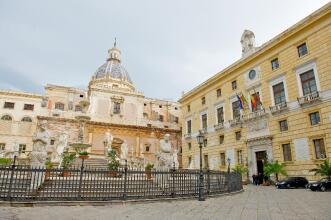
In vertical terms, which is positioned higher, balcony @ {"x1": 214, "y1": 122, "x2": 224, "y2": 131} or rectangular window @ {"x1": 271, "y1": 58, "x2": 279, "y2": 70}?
rectangular window @ {"x1": 271, "y1": 58, "x2": 279, "y2": 70}

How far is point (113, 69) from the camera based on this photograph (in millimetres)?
48469

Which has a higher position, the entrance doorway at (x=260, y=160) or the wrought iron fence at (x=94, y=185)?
the entrance doorway at (x=260, y=160)

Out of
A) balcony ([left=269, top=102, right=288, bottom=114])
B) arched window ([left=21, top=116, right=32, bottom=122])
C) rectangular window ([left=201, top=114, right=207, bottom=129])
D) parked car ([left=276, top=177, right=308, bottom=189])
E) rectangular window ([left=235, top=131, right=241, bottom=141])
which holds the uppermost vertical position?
arched window ([left=21, top=116, right=32, bottom=122])

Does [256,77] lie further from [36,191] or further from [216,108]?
[36,191]

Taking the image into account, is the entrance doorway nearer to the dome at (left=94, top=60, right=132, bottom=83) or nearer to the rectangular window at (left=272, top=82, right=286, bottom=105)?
the rectangular window at (left=272, top=82, right=286, bottom=105)

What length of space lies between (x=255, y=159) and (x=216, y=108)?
796 centimetres

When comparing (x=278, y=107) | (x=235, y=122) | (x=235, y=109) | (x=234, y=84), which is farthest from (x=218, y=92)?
(x=278, y=107)

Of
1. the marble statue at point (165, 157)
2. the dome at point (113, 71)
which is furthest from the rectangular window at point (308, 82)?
the dome at point (113, 71)

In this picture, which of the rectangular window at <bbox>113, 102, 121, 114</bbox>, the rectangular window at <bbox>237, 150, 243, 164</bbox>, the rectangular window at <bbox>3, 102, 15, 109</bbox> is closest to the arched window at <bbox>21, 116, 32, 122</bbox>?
the rectangular window at <bbox>3, 102, 15, 109</bbox>

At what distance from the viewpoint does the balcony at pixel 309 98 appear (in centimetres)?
1715

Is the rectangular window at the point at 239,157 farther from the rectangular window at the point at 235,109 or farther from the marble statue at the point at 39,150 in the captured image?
the marble statue at the point at 39,150

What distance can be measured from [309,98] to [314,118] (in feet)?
5.15

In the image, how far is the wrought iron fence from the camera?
834 centimetres

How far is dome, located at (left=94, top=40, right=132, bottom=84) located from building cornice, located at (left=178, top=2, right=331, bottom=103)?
21.6 meters
